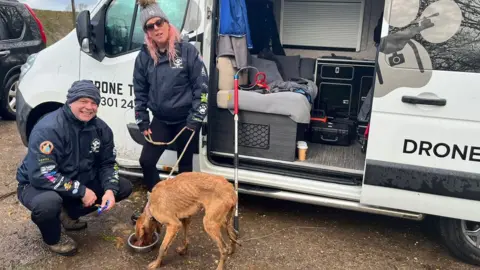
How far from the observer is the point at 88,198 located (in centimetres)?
312

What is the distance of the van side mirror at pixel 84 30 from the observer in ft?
12.3

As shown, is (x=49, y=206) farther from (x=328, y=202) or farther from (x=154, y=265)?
(x=328, y=202)

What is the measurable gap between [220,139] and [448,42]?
1954mm

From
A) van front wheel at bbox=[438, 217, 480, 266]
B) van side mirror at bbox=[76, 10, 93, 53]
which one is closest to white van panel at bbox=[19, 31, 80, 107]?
van side mirror at bbox=[76, 10, 93, 53]

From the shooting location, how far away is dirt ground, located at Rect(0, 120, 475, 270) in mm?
3221

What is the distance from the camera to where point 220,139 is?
3.96 metres

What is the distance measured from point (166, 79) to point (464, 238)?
2474mm

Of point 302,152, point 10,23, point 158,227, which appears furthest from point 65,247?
point 10,23

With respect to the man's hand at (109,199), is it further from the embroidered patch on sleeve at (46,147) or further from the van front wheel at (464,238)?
the van front wheel at (464,238)

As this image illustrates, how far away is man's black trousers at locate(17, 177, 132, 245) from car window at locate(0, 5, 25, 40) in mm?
4615

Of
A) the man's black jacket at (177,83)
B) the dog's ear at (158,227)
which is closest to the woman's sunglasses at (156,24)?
the man's black jacket at (177,83)

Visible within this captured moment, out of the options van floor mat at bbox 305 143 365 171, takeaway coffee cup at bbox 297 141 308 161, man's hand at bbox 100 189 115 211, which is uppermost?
takeaway coffee cup at bbox 297 141 308 161

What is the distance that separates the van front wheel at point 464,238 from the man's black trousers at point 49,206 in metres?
2.59

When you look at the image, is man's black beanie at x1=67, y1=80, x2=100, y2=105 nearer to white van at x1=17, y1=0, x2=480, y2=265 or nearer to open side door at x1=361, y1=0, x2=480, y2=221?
white van at x1=17, y1=0, x2=480, y2=265
